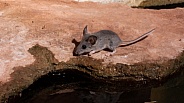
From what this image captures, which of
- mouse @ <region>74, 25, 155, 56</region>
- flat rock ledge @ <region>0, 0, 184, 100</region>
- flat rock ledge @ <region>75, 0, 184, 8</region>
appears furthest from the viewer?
flat rock ledge @ <region>75, 0, 184, 8</region>

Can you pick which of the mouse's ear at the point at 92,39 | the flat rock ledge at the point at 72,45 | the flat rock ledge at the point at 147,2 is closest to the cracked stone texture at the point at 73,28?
the flat rock ledge at the point at 72,45

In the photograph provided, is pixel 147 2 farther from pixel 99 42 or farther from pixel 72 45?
pixel 72 45

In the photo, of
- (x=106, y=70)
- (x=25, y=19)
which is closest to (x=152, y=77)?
(x=106, y=70)

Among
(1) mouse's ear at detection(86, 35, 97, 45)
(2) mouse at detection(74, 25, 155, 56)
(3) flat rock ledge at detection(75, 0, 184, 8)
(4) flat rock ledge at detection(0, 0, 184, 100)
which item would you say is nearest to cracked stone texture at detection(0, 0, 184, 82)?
(4) flat rock ledge at detection(0, 0, 184, 100)

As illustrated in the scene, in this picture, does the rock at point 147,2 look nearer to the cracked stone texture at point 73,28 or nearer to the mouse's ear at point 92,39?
the cracked stone texture at point 73,28

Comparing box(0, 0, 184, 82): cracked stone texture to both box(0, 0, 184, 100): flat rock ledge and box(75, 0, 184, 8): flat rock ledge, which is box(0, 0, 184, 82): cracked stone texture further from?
box(75, 0, 184, 8): flat rock ledge
